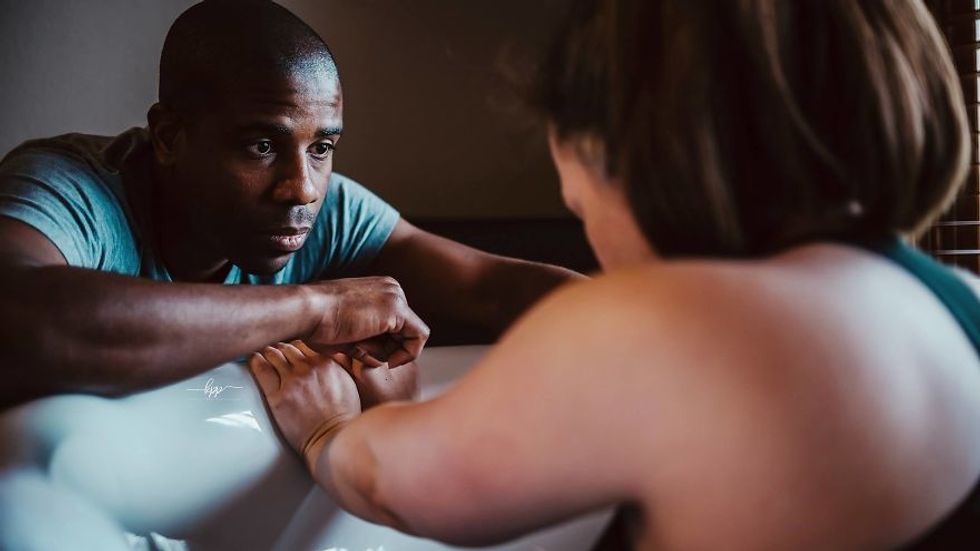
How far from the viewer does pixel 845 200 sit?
1.52 feet

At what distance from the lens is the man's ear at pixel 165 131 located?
3.31ft

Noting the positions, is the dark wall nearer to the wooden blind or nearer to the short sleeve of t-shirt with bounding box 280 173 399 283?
the short sleeve of t-shirt with bounding box 280 173 399 283

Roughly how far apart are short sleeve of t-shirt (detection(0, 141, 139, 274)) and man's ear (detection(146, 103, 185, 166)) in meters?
0.07

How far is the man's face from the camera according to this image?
950 mm

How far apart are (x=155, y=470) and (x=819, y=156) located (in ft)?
1.77

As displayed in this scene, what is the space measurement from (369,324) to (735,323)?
0.52m

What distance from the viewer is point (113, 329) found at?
28.4 inches

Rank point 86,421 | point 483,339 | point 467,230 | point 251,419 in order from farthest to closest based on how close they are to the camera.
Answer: point 467,230, point 483,339, point 251,419, point 86,421

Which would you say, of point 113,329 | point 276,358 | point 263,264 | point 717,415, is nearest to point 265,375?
point 276,358

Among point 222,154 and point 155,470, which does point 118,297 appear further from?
point 222,154

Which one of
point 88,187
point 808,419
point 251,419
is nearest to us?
point 808,419

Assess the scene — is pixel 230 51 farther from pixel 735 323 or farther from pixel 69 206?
pixel 735 323

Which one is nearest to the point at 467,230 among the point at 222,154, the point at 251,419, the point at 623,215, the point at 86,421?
the point at 222,154

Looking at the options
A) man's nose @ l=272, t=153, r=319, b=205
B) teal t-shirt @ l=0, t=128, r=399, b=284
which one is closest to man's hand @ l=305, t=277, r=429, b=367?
man's nose @ l=272, t=153, r=319, b=205
